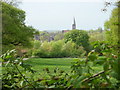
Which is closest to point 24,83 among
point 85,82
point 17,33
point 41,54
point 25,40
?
point 85,82

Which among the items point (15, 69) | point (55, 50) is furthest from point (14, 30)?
point (55, 50)

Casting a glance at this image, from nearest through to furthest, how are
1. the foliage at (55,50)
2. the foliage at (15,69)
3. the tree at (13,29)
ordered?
the foliage at (15,69) < the tree at (13,29) < the foliage at (55,50)

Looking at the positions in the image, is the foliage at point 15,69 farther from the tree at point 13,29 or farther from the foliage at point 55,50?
the foliage at point 55,50

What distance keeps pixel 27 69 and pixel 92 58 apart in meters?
0.27

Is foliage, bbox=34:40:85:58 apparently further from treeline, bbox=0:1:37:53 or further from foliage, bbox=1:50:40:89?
foliage, bbox=1:50:40:89

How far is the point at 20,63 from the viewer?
0.52 metres

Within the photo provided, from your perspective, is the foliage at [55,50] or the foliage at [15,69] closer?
the foliage at [15,69]

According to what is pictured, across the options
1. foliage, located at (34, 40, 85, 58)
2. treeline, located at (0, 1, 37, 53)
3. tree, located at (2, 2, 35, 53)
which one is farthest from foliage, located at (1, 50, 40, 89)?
foliage, located at (34, 40, 85, 58)

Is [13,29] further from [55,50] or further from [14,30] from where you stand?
[55,50]

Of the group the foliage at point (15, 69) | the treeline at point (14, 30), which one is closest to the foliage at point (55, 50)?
the treeline at point (14, 30)

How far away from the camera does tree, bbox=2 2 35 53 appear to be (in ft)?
32.9

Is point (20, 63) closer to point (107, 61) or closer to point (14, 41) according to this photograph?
point (107, 61)

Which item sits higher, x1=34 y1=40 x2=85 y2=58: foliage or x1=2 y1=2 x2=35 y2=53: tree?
x1=2 y1=2 x2=35 y2=53: tree

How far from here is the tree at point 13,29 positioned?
395 inches
